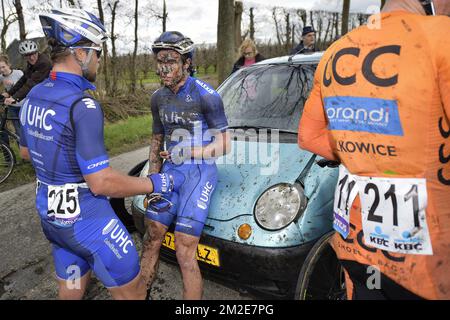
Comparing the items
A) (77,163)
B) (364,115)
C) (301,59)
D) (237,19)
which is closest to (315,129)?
(364,115)

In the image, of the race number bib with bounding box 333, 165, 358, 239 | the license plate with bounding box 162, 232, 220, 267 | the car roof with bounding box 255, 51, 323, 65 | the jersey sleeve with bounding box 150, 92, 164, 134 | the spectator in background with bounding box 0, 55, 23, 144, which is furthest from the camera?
the spectator in background with bounding box 0, 55, 23, 144

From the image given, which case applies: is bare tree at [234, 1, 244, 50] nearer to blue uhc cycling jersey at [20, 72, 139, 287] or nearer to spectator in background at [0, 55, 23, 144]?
spectator in background at [0, 55, 23, 144]

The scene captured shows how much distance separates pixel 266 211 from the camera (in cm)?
249

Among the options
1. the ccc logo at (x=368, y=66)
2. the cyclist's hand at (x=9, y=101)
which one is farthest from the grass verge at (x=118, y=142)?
the ccc logo at (x=368, y=66)

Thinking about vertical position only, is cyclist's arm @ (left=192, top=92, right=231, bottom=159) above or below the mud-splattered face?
below

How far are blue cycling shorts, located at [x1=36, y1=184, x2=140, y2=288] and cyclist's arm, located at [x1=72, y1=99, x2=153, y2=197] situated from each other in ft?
0.63

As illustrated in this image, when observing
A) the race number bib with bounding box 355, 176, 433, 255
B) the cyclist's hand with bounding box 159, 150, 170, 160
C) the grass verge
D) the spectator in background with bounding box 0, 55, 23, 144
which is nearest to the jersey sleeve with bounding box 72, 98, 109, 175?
the cyclist's hand with bounding box 159, 150, 170, 160

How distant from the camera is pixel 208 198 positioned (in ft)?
8.73

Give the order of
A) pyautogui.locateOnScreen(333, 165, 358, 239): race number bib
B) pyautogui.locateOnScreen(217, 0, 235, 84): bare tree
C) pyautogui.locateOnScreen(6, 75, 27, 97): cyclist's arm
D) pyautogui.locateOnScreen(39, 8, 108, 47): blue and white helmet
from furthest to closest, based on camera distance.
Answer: pyautogui.locateOnScreen(217, 0, 235, 84): bare tree < pyautogui.locateOnScreen(6, 75, 27, 97): cyclist's arm < pyautogui.locateOnScreen(39, 8, 108, 47): blue and white helmet < pyautogui.locateOnScreen(333, 165, 358, 239): race number bib

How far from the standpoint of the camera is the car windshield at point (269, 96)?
134 inches

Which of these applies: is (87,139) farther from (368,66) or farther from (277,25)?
(277,25)

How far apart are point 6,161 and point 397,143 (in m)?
6.83

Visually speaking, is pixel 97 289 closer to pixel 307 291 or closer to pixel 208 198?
pixel 208 198

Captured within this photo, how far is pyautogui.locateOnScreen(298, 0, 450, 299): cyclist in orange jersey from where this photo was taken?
1290 mm
